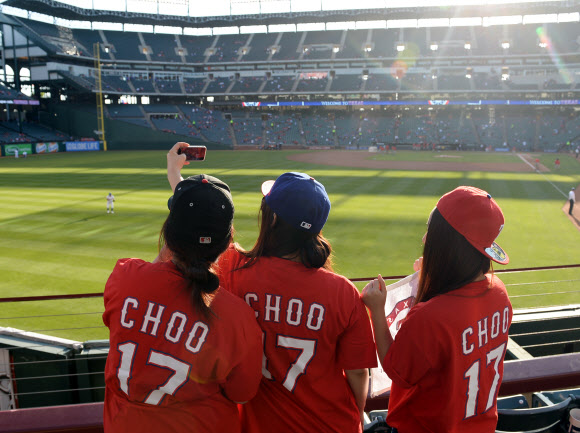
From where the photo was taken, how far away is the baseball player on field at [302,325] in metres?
2.31

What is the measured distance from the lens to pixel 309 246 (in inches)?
97.1

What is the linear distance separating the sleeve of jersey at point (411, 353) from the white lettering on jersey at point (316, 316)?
0.40 meters

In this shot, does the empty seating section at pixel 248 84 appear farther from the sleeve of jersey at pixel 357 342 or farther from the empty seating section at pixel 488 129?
the sleeve of jersey at pixel 357 342

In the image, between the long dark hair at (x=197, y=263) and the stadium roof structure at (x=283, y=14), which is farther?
the stadium roof structure at (x=283, y=14)

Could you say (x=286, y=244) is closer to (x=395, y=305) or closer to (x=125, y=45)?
(x=395, y=305)

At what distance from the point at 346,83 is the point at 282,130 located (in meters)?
12.0

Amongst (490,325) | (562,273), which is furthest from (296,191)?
(562,273)

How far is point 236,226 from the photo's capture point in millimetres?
16969

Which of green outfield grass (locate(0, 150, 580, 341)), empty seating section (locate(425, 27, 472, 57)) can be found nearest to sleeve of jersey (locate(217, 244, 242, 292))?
green outfield grass (locate(0, 150, 580, 341))

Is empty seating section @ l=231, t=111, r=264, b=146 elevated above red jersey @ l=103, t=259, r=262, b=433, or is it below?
below

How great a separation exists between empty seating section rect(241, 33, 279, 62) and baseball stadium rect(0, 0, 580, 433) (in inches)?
13.1

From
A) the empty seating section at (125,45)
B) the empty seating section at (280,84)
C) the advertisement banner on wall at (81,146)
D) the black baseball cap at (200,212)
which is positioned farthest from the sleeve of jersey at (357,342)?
the empty seating section at (125,45)

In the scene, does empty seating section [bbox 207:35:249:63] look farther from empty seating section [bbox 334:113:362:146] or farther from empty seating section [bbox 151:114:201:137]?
empty seating section [bbox 334:113:362:146]

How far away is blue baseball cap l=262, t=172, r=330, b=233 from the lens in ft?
8.00
